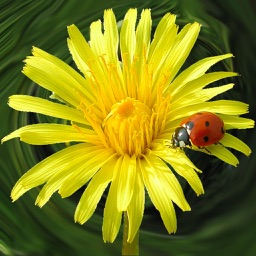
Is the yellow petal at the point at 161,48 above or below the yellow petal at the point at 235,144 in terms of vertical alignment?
above

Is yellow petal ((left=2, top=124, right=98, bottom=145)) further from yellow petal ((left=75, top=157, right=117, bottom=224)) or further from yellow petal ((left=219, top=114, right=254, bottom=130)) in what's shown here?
yellow petal ((left=219, top=114, right=254, bottom=130))

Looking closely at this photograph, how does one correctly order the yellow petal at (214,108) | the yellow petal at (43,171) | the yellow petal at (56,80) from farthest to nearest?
the yellow petal at (56,80) < the yellow petal at (214,108) < the yellow petal at (43,171)

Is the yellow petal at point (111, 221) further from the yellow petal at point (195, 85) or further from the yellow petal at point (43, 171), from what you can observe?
the yellow petal at point (195, 85)

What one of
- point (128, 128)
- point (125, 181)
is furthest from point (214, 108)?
point (125, 181)

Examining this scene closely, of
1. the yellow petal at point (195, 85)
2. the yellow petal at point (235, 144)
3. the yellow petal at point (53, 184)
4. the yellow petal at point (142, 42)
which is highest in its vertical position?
the yellow petal at point (142, 42)

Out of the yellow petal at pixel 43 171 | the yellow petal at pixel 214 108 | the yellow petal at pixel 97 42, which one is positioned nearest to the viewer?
the yellow petal at pixel 43 171

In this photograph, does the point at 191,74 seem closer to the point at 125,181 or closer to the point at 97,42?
the point at 97,42

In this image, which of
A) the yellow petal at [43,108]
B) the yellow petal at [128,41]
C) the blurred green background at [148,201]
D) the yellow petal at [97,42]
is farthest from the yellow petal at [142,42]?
the blurred green background at [148,201]
